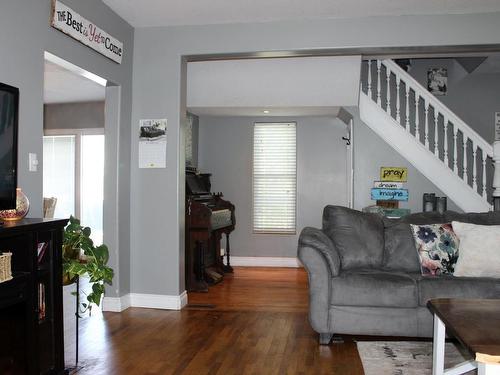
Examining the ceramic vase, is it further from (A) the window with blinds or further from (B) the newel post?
(A) the window with blinds

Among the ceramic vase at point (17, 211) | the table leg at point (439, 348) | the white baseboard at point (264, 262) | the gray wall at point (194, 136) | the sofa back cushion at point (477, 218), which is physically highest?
the gray wall at point (194, 136)

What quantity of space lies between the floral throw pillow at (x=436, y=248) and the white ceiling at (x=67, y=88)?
3.87 metres

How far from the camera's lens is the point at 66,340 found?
325 centimetres

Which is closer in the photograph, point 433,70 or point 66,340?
point 66,340

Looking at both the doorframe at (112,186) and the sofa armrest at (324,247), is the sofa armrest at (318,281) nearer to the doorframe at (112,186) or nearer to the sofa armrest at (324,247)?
the sofa armrest at (324,247)

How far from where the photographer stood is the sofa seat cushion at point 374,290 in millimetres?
3098

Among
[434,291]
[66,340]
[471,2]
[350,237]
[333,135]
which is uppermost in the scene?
[471,2]

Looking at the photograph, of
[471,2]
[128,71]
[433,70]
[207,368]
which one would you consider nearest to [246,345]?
[207,368]

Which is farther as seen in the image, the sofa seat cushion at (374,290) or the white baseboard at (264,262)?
the white baseboard at (264,262)

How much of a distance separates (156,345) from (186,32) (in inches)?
109

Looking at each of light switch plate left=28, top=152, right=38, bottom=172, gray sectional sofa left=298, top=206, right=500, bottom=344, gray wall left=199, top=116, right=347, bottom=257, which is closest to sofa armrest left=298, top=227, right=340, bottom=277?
gray sectional sofa left=298, top=206, right=500, bottom=344

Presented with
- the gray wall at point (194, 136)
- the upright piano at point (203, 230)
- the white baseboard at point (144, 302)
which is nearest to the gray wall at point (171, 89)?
the white baseboard at point (144, 302)

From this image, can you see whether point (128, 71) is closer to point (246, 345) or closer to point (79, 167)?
point (246, 345)

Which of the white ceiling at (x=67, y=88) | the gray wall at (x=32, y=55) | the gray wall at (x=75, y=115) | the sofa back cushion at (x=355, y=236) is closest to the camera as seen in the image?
the gray wall at (x=32, y=55)
